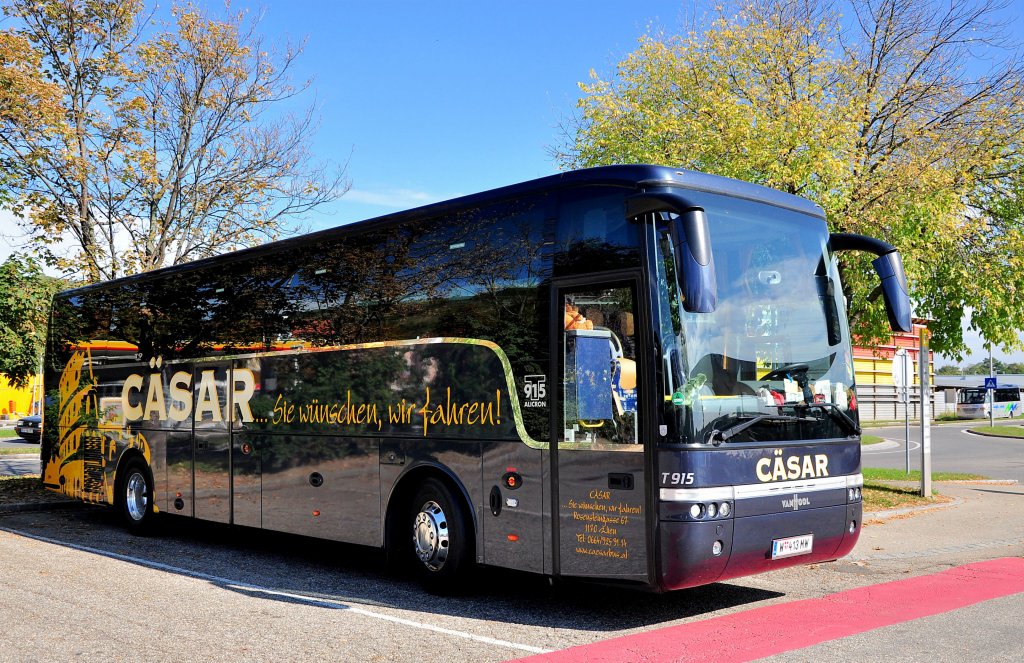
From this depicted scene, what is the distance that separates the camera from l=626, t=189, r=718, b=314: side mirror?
6.32m

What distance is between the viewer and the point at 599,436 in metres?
7.38

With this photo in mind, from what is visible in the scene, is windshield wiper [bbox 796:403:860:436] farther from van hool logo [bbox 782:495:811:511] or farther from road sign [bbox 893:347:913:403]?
road sign [bbox 893:347:913:403]

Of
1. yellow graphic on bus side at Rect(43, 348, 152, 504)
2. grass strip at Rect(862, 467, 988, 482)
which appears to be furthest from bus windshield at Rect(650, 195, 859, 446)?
grass strip at Rect(862, 467, 988, 482)

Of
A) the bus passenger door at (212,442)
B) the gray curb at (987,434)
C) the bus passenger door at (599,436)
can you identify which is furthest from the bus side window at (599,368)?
the gray curb at (987,434)

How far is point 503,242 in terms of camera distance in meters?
8.35

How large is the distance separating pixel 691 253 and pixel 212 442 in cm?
752

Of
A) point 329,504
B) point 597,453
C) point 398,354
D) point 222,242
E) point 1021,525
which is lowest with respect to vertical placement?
point 1021,525

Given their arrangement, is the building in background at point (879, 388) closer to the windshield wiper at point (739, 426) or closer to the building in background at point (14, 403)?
the building in background at point (14, 403)

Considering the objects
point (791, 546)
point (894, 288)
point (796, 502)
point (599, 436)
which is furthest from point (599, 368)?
point (894, 288)

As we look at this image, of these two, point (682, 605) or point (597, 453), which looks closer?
point (597, 453)

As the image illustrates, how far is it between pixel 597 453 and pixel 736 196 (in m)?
2.40

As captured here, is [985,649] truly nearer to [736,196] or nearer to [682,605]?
[682,605]

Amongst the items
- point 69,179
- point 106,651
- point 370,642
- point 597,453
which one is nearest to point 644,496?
point 597,453

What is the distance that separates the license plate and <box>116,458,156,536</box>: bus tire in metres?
8.77
